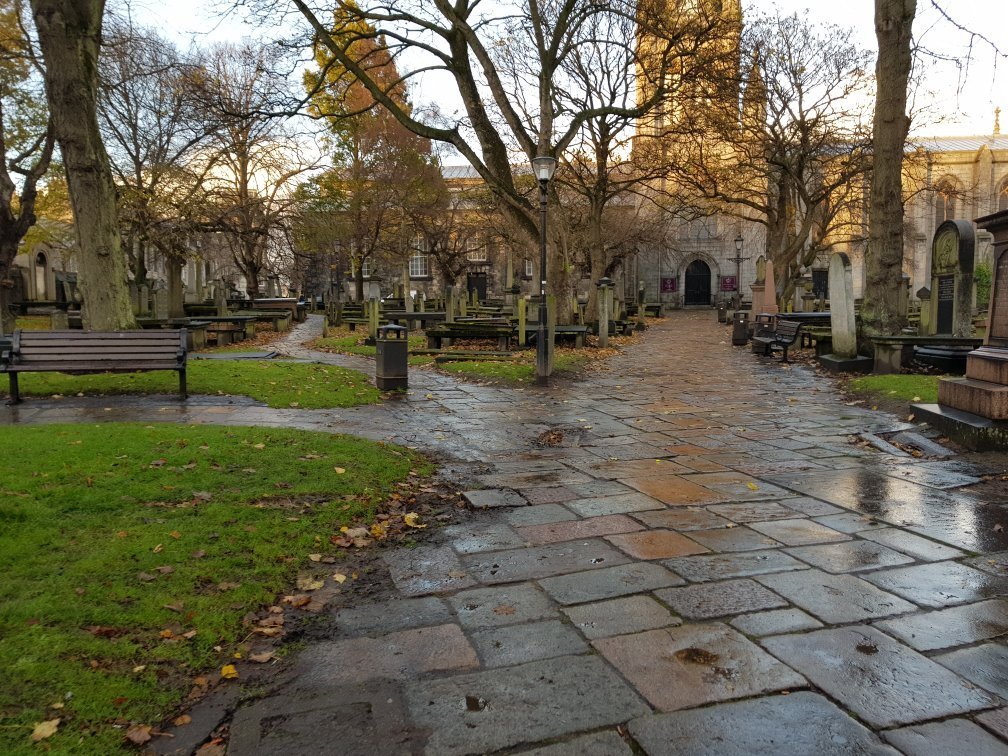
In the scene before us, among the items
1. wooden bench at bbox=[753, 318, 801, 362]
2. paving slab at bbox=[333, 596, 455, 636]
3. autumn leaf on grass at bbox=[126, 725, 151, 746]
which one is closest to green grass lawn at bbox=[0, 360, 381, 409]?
paving slab at bbox=[333, 596, 455, 636]

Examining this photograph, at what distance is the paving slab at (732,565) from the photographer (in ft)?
12.0

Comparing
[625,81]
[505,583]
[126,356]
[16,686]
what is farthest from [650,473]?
[625,81]

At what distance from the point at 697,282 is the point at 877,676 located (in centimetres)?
5397

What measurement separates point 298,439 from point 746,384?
8.29 metres

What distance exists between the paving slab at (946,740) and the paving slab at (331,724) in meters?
1.53

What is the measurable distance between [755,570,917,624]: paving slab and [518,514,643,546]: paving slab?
102 centimetres

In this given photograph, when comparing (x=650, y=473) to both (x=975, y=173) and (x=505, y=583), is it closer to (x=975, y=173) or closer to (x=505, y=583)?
(x=505, y=583)

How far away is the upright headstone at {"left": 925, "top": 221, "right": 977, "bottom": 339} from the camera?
13938 millimetres

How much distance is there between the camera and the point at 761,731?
91.0 inches

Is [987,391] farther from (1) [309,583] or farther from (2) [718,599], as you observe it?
(1) [309,583]

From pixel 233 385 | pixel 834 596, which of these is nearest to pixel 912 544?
pixel 834 596

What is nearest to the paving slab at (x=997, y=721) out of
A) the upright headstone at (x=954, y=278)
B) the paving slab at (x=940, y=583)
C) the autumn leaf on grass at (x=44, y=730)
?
the paving slab at (x=940, y=583)

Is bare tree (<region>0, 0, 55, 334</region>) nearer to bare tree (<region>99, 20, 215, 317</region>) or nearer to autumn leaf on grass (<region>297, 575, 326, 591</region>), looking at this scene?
bare tree (<region>99, 20, 215, 317</region>)

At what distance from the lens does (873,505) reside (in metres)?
4.92
